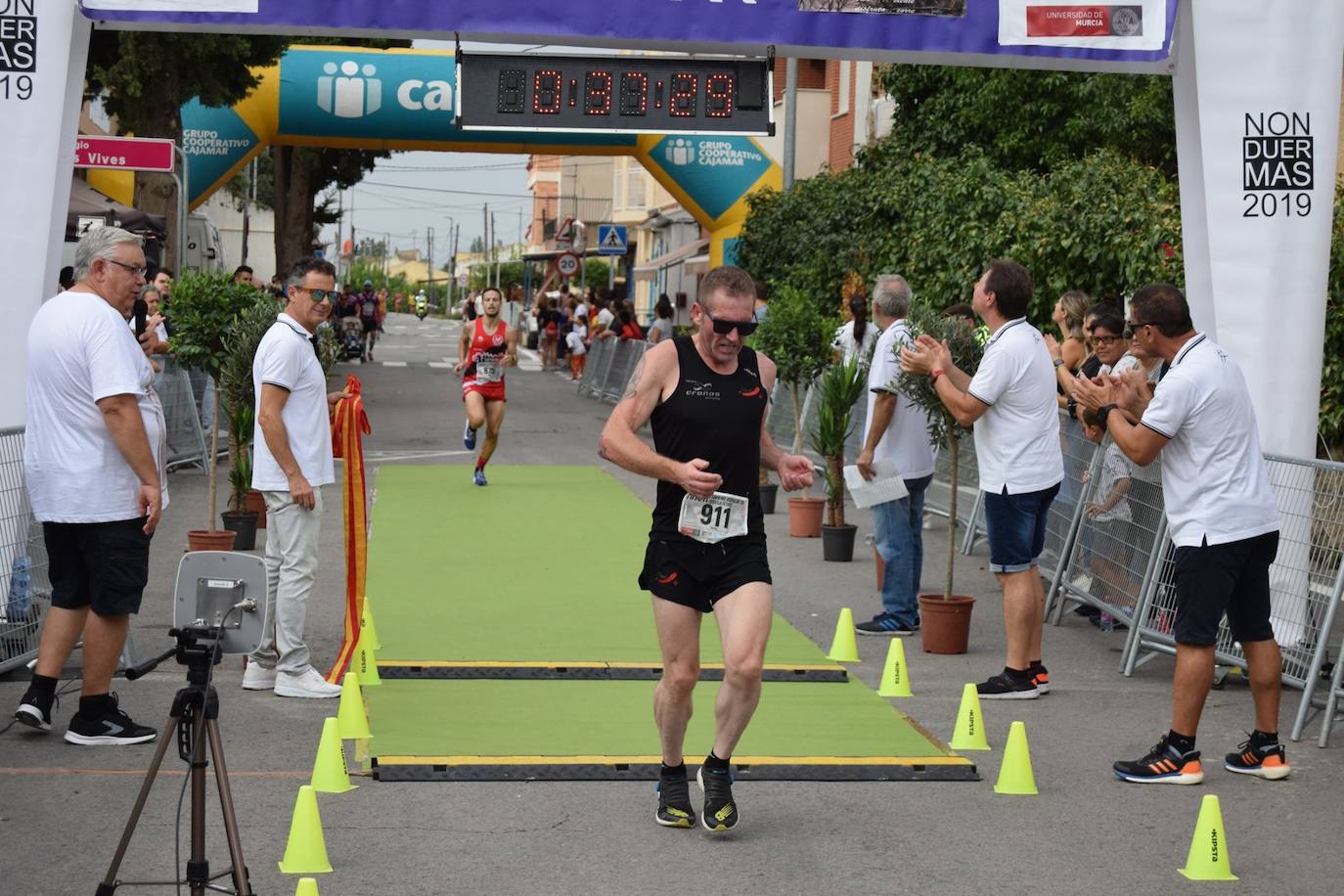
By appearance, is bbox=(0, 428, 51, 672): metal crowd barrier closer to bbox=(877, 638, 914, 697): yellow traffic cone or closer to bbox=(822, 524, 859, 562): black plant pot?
bbox=(877, 638, 914, 697): yellow traffic cone

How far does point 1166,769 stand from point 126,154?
14.1 m

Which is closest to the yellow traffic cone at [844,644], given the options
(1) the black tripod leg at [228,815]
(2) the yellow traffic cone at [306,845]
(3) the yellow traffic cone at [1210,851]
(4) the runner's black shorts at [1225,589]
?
(4) the runner's black shorts at [1225,589]

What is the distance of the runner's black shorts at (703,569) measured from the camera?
20.4 ft

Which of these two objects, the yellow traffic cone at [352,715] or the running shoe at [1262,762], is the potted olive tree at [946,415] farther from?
the yellow traffic cone at [352,715]

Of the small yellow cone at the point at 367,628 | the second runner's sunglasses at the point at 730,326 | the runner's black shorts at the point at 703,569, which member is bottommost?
the small yellow cone at the point at 367,628

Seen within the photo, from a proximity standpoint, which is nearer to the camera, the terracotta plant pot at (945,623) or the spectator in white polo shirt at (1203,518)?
the spectator in white polo shirt at (1203,518)

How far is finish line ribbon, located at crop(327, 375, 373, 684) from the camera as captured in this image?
891cm

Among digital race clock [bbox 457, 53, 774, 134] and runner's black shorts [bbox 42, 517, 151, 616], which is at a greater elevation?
digital race clock [bbox 457, 53, 774, 134]

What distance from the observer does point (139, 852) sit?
5.91m

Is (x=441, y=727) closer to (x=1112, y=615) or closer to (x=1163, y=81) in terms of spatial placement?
(x=1112, y=615)

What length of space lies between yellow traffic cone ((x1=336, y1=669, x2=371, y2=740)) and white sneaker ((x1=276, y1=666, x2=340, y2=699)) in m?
0.97

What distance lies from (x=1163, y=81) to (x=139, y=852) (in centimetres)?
2089

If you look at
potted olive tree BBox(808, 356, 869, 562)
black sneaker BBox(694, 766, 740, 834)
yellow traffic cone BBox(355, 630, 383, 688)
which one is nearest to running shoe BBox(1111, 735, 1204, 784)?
black sneaker BBox(694, 766, 740, 834)

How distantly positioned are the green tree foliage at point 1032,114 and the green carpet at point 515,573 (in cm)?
1053
